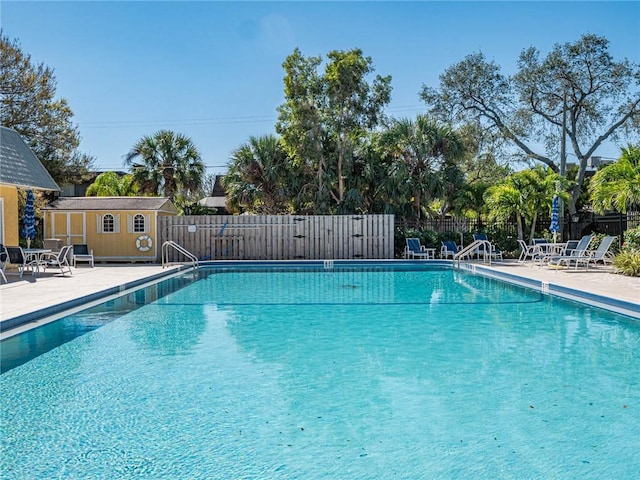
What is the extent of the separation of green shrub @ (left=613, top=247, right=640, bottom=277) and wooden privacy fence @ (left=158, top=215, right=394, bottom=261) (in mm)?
7790

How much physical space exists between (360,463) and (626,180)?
45.9 ft

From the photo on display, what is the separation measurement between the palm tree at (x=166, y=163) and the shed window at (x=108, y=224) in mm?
4378

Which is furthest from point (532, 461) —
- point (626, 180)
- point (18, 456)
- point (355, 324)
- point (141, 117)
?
point (141, 117)

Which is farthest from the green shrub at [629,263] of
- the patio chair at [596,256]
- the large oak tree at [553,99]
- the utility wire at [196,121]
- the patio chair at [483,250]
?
the large oak tree at [553,99]

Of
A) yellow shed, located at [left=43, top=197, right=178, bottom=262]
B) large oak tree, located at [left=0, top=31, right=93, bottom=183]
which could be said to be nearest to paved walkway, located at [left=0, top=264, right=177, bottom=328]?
yellow shed, located at [left=43, top=197, right=178, bottom=262]

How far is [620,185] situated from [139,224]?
1471 cm

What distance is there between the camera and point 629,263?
12117mm

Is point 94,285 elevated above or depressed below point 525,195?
below

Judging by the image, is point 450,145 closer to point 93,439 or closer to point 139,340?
point 139,340

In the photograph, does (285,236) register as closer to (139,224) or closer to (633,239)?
(139,224)

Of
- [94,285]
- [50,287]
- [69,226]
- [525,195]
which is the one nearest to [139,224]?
[69,226]

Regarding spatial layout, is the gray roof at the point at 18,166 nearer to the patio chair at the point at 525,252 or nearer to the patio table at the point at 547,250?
the patio table at the point at 547,250

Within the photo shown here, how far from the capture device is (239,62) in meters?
18.8

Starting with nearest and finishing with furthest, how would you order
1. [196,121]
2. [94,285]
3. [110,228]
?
[94,285]
[110,228]
[196,121]
